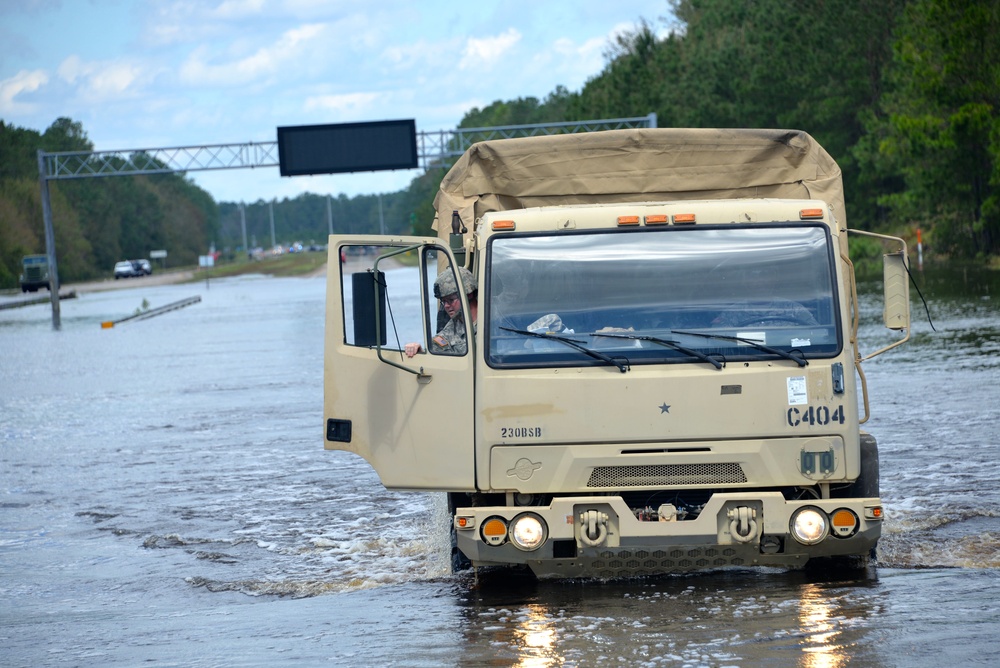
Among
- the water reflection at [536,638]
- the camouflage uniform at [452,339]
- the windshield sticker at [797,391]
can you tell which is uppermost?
the camouflage uniform at [452,339]

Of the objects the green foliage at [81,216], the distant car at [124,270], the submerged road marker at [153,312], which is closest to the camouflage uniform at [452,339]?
the submerged road marker at [153,312]

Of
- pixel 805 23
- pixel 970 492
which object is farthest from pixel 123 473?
pixel 805 23

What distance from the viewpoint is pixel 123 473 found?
14.6 metres

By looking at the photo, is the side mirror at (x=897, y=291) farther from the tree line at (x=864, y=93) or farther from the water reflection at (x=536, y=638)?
the tree line at (x=864, y=93)

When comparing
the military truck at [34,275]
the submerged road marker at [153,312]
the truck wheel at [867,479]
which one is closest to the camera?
the truck wheel at [867,479]

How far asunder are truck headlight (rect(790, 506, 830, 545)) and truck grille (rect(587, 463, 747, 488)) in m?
0.40

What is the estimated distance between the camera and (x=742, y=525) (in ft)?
23.8

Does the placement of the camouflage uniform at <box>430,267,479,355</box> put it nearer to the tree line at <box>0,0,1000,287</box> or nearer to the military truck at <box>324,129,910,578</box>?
the military truck at <box>324,129,910,578</box>

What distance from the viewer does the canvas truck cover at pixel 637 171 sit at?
9172 millimetres

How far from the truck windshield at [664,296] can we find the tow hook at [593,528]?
0.80 metres

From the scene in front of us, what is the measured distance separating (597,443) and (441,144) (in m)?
47.2

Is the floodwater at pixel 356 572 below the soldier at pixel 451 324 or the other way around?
below

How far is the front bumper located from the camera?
7262 millimetres

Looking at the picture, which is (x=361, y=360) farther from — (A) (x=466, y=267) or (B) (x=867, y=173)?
(B) (x=867, y=173)
